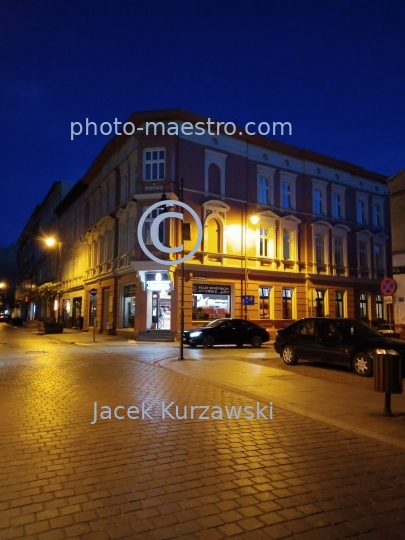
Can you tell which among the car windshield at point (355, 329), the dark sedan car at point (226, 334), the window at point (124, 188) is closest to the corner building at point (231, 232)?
the window at point (124, 188)

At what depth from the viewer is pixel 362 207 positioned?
122 ft

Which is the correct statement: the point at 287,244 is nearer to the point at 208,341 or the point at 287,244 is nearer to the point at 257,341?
the point at 257,341

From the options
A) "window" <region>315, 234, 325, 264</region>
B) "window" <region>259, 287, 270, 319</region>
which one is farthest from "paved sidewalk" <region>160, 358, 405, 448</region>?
"window" <region>315, 234, 325, 264</region>

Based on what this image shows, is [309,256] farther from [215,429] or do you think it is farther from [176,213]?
[215,429]

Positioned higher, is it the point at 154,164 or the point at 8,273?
the point at 8,273

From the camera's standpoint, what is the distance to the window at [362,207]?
3666cm

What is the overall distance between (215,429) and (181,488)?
236 centimetres

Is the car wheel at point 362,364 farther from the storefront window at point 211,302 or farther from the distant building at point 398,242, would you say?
the storefront window at point 211,302

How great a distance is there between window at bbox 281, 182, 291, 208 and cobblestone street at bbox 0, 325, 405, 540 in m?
26.0

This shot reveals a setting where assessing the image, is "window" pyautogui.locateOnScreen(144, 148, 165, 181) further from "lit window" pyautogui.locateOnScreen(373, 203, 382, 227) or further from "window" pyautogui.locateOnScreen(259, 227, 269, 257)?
"lit window" pyautogui.locateOnScreen(373, 203, 382, 227)

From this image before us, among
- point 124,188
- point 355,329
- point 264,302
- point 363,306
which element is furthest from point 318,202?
point 355,329

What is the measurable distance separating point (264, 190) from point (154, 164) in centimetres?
853

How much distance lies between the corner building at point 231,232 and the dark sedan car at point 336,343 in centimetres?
1322

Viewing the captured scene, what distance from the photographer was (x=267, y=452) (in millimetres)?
5684
